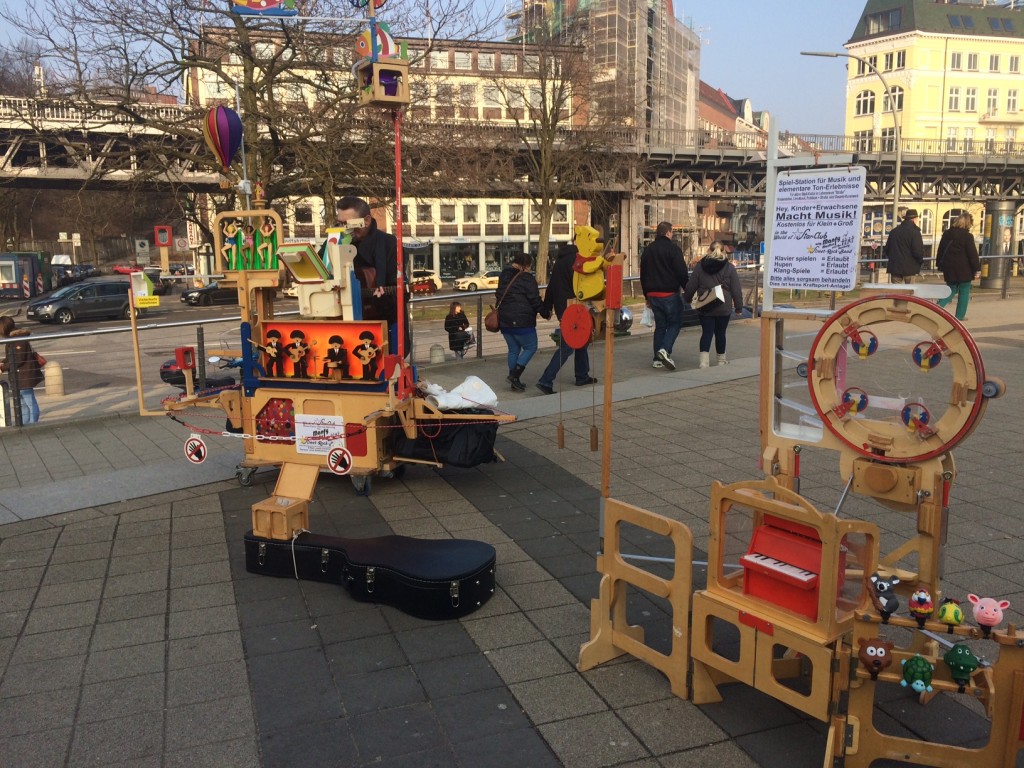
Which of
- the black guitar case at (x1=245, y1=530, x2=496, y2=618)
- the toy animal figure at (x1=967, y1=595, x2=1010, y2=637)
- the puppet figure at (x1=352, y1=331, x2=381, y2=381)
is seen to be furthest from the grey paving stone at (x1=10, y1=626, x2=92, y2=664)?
the toy animal figure at (x1=967, y1=595, x2=1010, y2=637)

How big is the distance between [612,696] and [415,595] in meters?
1.26

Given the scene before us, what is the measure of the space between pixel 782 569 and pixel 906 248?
11462 mm

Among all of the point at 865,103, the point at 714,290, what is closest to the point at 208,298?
the point at 714,290

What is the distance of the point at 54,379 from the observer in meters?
12.2

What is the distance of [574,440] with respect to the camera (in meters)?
8.04

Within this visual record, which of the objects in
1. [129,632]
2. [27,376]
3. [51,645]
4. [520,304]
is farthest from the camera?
[520,304]

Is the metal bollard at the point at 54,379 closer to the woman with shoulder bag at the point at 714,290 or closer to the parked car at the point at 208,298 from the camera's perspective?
the woman with shoulder bag at the point at 714,290

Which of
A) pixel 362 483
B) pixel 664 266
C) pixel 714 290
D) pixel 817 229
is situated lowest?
pixel 362 483

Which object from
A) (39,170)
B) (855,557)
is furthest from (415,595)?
(39,170)

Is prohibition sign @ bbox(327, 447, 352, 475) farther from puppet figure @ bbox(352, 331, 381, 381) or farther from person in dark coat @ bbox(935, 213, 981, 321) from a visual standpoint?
person in dark coat @ bbox(935, 213, 981, 321)

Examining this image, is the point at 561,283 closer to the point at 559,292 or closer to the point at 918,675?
the point at 559,292

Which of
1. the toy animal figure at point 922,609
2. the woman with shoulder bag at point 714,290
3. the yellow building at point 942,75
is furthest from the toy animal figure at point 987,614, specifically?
the yellow building at point 942,75

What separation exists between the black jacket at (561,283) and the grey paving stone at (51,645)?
6332 millimetres

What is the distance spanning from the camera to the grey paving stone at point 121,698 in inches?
141
